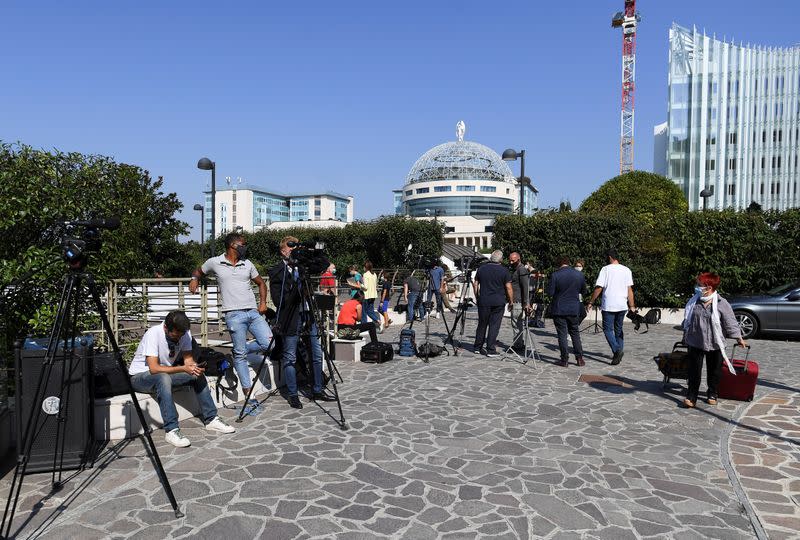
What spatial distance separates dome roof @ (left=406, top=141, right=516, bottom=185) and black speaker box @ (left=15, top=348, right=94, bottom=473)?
12247cm

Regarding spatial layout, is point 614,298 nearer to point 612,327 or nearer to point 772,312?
point 612,327

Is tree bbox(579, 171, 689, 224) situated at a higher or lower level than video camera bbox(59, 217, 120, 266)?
higher

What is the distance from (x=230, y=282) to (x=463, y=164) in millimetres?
122208

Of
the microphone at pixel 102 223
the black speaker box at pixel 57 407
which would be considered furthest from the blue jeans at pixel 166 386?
the microphone at pixel 102 223

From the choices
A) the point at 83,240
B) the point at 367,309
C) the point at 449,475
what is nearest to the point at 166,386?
the point at 83,240

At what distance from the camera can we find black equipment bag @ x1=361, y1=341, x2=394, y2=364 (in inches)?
382

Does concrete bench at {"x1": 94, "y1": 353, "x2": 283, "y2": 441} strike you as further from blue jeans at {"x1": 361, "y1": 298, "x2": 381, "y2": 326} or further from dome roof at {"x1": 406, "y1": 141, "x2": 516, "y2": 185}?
dome roof at {"x1": 406, "y1": 141, "x2": 516, "y2": 185}

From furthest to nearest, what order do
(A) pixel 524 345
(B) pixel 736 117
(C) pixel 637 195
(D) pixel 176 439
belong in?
1. (B) pixel 736 117
2. (C) pixel 637 195
3. (A) pixel 524 345
4. (D) pixel 176 439

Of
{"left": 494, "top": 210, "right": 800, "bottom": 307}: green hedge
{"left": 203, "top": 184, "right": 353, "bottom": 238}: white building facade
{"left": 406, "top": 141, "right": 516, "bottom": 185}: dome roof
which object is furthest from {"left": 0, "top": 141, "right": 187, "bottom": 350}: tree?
{"left": 203, "top": 184, "right": 353, "bottom": 238}: white building facade

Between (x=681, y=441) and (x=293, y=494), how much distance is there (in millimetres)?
3920

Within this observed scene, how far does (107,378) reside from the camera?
549 cm

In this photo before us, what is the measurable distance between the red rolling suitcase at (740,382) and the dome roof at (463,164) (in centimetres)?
11945

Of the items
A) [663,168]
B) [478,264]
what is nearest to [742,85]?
[663,168]

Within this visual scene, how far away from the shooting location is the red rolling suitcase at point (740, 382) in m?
7.03
